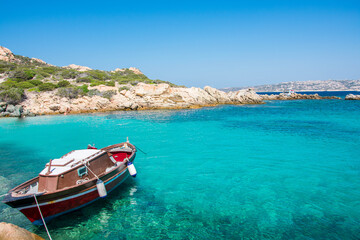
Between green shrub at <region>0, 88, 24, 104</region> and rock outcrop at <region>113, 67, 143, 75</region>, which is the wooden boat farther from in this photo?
rock outcrop at <region>113, 67, 143, 75</region>

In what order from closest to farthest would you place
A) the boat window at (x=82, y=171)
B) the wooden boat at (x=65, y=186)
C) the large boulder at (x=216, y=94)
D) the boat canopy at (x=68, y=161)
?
1. the wooden boat at (x=65, y=186)
2. the boat canopy at (x=68, y=161)
3. the boat window at (x=82, y=171)
4. the large boulder at (x=216, y=94)

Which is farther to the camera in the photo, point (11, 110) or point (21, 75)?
point (21, 75)

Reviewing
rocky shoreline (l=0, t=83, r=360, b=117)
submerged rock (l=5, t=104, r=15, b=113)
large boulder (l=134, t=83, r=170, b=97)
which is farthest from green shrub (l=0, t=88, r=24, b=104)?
large boulder (l=134, t=83, r=170, b=97)

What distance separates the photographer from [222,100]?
64125 mm

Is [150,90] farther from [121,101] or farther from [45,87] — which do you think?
[45,87]

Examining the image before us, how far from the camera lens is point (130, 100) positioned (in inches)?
1980

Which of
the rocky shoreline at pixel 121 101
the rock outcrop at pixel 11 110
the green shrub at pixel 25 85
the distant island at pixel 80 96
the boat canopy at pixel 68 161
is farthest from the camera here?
the green shrub at pixel 25 85

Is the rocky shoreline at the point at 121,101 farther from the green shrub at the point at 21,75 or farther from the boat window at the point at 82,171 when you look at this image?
the boat window at the point at 82,171

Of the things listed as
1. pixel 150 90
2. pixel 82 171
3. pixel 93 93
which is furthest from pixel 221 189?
pixel 93 93

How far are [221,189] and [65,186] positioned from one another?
23.5ft

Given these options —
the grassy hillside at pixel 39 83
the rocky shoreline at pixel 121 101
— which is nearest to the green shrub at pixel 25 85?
the grassy hillside at pixel 39 83

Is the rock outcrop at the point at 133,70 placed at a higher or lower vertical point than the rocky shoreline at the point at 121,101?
higher

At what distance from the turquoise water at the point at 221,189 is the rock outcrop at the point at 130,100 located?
81.1ft

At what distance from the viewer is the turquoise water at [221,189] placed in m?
7.71
